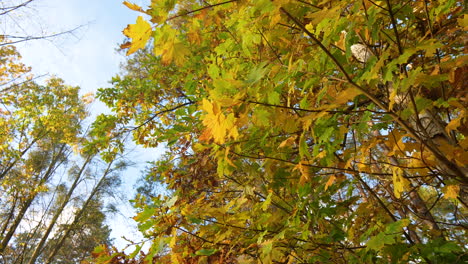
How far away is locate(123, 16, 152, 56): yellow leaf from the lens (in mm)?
770

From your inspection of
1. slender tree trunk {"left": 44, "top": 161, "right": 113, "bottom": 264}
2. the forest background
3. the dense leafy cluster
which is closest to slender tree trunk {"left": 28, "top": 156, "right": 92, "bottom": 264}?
slender tree trunk {"left": 44, "top": 161, "right": 113, "bottom": 264}

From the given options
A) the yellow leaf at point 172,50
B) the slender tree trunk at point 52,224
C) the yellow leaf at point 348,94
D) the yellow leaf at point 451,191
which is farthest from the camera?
the slender tree trunk at point 52,224

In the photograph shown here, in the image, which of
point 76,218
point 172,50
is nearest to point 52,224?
point 76,218

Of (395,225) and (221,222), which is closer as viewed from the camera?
(395,225)

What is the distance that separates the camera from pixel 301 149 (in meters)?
1.00

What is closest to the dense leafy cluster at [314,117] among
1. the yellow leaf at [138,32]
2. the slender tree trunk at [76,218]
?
the yellow leaf at [138,32]

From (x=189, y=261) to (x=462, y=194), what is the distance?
165cm

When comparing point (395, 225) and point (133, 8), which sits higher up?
point (133, 8)

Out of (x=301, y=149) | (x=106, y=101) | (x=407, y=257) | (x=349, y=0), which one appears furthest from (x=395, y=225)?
(x=106, y=101)

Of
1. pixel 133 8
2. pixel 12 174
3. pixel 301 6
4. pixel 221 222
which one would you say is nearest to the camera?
pixel 133 8

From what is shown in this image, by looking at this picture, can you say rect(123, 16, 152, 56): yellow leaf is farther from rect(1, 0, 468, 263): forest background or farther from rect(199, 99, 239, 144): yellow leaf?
rect(199, 99, 239, 144): yellow leaf

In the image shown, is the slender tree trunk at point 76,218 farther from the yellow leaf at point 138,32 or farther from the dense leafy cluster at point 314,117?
the yellow leaf at point 138,32

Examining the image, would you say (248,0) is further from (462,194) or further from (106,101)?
(106,101)

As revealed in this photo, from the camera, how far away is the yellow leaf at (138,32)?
2.53ft
